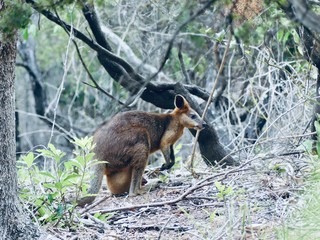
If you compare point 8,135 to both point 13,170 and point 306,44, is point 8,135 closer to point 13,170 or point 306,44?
point 13,170

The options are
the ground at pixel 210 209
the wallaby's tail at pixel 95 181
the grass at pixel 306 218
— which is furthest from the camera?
the wallaby's tail at pixel 95 181

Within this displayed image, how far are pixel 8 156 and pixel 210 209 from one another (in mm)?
2061

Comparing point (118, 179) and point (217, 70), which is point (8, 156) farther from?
point (217, 70)

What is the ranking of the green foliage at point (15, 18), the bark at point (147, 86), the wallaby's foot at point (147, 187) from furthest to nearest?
the wallaby's foot at point (147, 187), the bark at point (147, 86), the green foliage at point (15, 18)

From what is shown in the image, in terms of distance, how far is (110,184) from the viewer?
809 centimetres

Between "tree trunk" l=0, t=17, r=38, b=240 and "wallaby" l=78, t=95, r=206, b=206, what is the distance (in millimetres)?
1956

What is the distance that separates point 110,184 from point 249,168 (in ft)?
5.74

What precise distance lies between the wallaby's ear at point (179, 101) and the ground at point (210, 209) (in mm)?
970

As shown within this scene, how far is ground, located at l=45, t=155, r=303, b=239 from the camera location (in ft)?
19.0

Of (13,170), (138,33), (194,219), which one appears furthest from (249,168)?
(138,33)

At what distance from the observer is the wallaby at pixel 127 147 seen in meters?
7.94

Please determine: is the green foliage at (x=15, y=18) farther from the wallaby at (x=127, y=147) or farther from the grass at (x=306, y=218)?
the wallaby at (x=127, y=147)

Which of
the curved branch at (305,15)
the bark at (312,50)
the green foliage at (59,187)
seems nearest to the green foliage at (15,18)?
the green foliage at (59,187)

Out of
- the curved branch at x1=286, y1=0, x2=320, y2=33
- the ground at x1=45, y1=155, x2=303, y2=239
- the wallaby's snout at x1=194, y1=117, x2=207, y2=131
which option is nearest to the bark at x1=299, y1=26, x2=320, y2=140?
the ground at x1=45, y1=155, x2=303, y2=239
